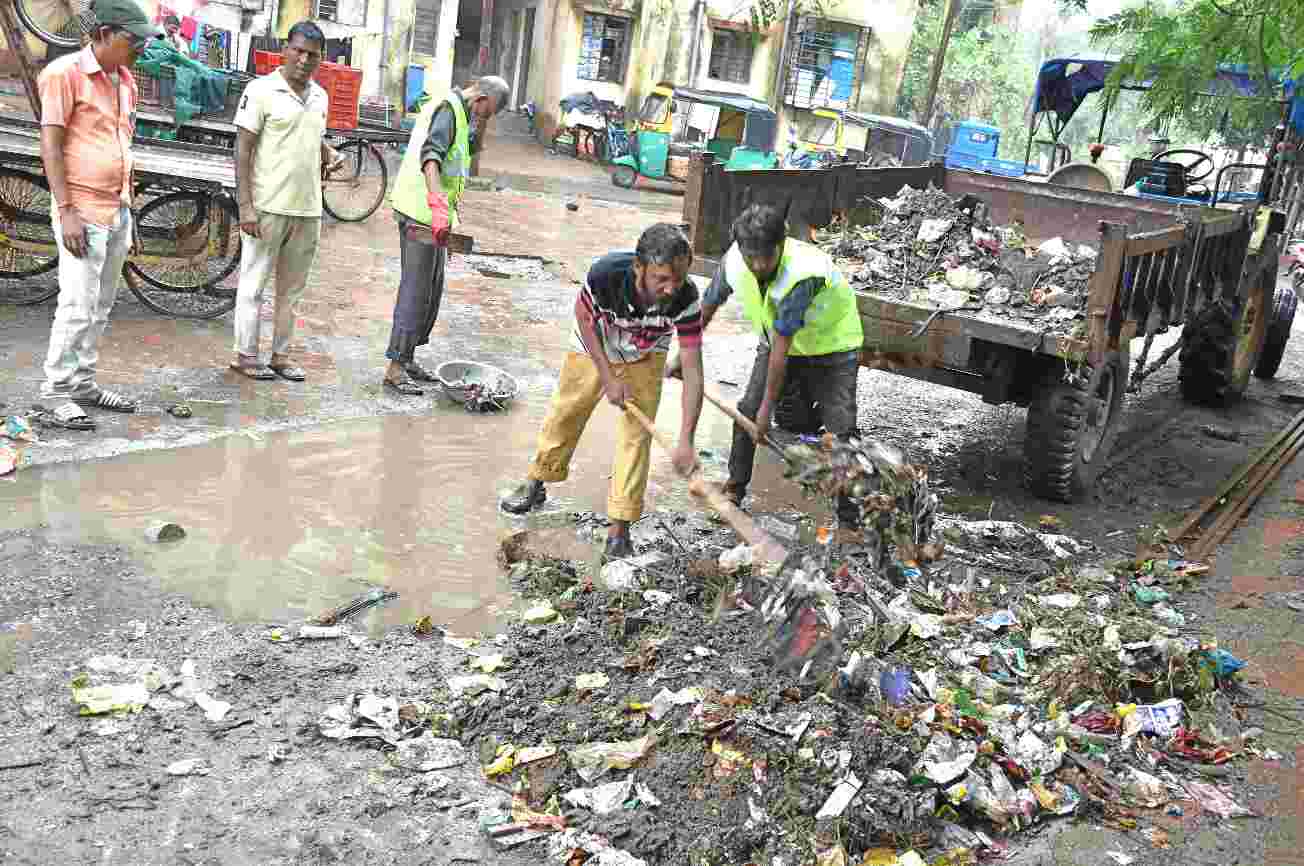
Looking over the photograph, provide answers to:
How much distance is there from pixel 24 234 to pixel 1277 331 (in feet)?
32.4

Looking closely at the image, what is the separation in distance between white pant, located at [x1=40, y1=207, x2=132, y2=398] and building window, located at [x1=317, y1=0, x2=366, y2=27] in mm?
17183

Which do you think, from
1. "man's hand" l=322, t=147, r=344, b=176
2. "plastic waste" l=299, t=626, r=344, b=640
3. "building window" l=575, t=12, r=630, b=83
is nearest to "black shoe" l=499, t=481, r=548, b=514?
"plastic waste" l=299, t=626, r=344, b=640

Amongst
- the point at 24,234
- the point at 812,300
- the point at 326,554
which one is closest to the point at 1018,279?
the point at 812,300

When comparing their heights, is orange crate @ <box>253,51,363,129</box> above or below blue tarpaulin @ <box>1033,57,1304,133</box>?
below

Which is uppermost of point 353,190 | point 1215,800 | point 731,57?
point 731,57

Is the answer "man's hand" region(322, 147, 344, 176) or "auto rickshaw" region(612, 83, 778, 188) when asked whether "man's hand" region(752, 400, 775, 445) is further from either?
"auto rickshaw" region(612, 83, 778, 188)

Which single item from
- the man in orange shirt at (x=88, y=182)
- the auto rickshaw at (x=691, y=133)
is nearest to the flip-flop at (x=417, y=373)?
the man in orange shirt at (x=88, y=182)

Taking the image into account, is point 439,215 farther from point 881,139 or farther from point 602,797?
point 881,139

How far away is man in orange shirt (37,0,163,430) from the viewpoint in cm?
521

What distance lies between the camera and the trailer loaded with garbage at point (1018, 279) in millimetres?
5863

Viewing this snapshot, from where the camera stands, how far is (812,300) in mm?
5043

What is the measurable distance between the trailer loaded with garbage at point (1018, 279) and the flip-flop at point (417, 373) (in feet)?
5.82

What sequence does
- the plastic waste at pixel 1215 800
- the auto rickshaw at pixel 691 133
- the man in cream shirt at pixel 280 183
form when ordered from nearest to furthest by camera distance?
the plastic waste at pixel 1215 800
the man in cream shirt at pixel 280 183
the auto rickshaw at pixel 691 133

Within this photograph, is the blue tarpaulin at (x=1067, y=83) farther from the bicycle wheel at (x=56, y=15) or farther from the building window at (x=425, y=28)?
the building window at (x=425, y=28)
